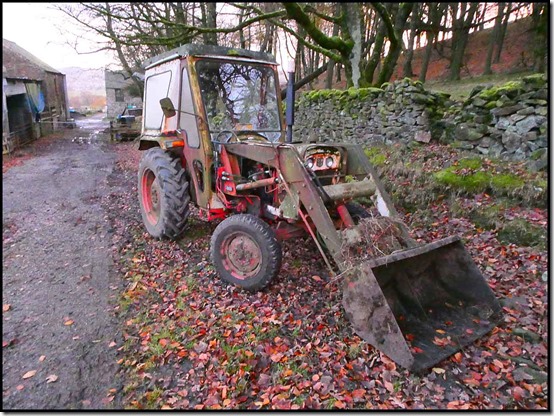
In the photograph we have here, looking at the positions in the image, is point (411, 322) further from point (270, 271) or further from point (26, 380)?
point (26, 380)

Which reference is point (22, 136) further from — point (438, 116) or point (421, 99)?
point (438, 116)

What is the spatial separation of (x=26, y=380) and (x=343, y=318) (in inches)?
103

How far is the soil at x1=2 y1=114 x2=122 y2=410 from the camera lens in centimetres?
278

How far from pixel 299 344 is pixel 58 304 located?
2568mm

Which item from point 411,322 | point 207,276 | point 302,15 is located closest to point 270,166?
point 207,276

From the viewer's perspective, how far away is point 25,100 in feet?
55.0

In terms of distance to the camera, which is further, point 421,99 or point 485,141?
point 421,99

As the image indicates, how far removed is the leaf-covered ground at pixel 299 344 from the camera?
265 centimetres

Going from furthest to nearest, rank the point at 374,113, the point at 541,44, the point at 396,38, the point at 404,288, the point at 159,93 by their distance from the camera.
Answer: the point at 541,44
the point at 396,38
the point at 374,113
the point at 159,93
the point at 404,288

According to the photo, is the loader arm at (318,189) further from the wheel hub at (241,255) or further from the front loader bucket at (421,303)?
the wheel hub at (241,255)

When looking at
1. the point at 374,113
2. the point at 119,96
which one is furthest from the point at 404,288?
the point at 119,96

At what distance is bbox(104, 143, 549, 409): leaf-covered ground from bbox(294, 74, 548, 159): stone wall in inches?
59.4

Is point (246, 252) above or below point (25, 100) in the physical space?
below

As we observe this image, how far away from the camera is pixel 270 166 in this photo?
12.9 feet
